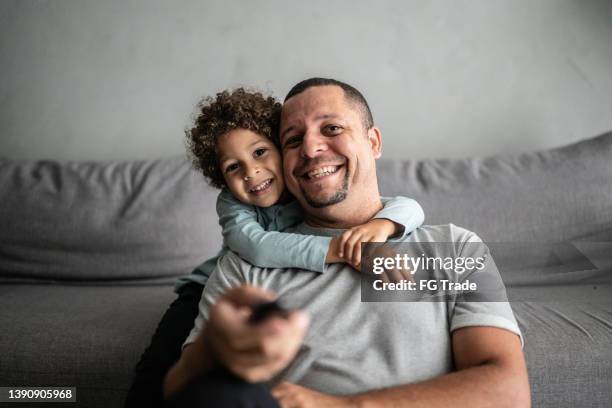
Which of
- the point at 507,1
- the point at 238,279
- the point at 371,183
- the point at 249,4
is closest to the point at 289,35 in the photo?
the point at 249,4

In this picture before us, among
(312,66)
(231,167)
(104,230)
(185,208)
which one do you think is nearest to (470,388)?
(231,167)

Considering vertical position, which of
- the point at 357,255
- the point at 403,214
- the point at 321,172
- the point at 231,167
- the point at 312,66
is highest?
the point at 312,66

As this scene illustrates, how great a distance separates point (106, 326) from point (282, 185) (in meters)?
0.63

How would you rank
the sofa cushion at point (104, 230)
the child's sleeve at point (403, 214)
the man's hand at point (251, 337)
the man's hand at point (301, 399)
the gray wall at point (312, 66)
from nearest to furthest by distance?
the man's hand at point (251, 337) < the man's hand at point (301, 399) < the child's sleeve at point (403, 214) < the sofa cushion at point (104, 230) < the gray wall at point (312, 66)

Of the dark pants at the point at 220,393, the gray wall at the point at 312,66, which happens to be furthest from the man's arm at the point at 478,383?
the gray wall at the point at 312,66

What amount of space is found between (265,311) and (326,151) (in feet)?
2.24

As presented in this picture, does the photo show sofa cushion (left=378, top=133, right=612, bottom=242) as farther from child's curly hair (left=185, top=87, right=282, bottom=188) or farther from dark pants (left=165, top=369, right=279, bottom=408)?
dark pants (left=165, top=369, right=279, bottom=408)

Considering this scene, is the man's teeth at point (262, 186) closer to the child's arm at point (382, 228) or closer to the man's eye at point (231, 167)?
the man's eye at point (231, 167)

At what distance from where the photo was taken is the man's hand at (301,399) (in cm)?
80

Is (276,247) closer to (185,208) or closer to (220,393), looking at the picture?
(220,393)

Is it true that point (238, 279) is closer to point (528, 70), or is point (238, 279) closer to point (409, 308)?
point (409, 308)

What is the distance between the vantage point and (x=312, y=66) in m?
2.18

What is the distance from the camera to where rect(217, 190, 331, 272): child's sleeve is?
108 cm

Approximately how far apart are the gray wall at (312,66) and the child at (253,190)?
820 mm
